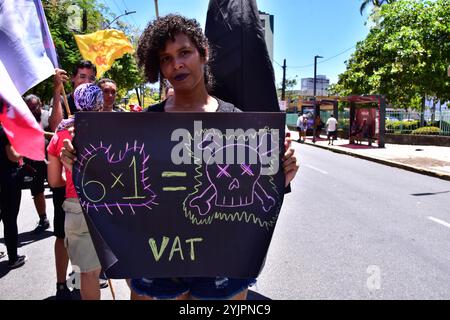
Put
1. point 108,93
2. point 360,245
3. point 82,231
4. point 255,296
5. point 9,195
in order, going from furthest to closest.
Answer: point 360,245 < point 9,195 < point 255,296 < point 108,93 < point 82,231

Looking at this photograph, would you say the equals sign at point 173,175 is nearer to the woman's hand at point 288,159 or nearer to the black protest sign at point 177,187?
the black protest sign at point 177,187

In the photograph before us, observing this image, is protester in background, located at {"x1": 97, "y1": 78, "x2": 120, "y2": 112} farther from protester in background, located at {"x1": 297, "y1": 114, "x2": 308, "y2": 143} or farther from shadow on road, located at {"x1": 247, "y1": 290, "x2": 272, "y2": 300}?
protester in background, located at {"x1": 297, "y1": 114, "x2": 308, "y2": 143}

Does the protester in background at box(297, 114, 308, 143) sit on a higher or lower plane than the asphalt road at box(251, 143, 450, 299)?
higher

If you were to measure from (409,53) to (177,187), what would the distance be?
2157 centimetres

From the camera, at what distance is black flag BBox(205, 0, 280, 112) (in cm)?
237

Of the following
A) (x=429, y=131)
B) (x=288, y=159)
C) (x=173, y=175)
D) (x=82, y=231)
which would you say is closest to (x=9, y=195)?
(x=82, y=231)

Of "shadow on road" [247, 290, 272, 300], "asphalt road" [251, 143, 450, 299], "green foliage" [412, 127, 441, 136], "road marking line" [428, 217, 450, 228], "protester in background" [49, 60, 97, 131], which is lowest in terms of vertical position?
"road marking line" [428, 217, 450, 228]

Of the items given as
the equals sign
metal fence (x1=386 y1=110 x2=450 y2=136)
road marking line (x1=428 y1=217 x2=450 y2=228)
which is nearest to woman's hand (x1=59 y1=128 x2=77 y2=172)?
the equals sign

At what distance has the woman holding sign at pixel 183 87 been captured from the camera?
6.41 feet

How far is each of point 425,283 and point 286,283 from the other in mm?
1283

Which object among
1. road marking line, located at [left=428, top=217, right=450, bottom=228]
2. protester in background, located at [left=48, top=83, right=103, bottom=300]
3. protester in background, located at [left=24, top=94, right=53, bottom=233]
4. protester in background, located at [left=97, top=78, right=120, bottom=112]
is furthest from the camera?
road marking line, located at [left=428, top=217, right=450, bottom=228]

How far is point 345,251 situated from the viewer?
4809 mm

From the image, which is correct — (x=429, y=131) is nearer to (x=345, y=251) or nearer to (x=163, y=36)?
(x=345, y=251)
